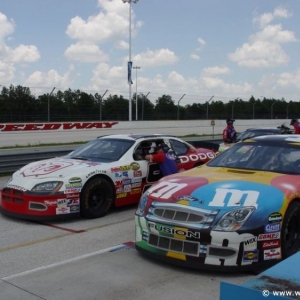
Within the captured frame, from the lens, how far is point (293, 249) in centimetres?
496

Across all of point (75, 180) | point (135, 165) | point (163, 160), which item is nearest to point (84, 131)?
point (163, 160)

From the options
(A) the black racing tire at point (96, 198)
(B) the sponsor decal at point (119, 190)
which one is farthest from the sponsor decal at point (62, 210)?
(B) the sponsor decal at point (119, 190)

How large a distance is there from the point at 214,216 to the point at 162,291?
3.02 feet

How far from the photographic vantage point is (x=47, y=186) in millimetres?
6785

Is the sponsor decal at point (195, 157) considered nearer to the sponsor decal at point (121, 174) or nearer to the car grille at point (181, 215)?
the sponsor decal at point (121, 174)

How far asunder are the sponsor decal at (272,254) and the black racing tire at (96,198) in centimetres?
332

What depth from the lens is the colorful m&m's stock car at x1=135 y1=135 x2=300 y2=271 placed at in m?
4.44

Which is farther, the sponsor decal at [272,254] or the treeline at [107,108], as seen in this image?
the treeline at [107,108]

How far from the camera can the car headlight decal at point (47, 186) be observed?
6746mm

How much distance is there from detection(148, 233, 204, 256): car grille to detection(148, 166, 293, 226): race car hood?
0.39 metres

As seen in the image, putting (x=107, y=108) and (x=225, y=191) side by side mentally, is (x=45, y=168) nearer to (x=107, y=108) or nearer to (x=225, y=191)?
(x=225, y=191)

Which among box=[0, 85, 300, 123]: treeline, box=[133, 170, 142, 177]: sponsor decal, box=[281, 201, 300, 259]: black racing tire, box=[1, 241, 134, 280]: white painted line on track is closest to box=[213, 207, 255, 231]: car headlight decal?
box=[281, 201, 300, 259]: black racing tire

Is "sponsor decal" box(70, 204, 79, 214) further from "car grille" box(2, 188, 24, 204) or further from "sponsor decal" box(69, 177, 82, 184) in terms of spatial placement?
"car grille" box(2, 188, 24, 204)

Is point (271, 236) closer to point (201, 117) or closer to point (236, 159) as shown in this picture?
point (236, 159)
